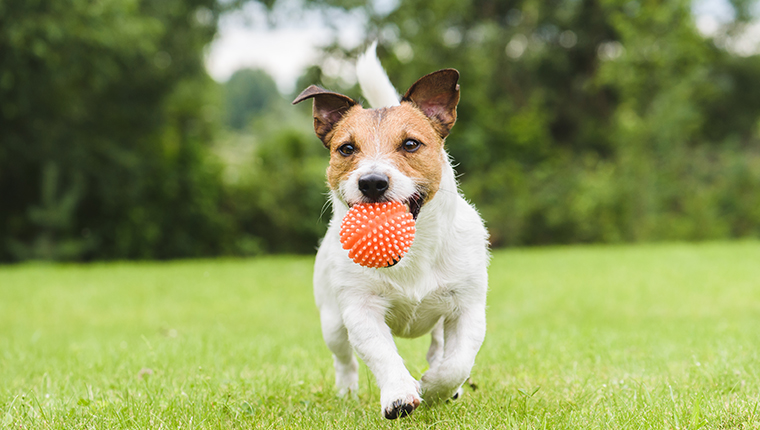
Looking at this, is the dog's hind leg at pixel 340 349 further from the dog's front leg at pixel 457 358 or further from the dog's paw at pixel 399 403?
the dog's paw at pixel 399 403

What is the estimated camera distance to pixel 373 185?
124 inches

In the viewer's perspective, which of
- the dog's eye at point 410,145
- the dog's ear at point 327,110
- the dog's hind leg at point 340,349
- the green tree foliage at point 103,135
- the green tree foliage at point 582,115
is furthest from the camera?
the green tree foliage at point 582,115

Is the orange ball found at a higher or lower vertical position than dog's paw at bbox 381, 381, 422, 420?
higher

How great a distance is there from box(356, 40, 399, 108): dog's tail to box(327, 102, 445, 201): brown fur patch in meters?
0.54

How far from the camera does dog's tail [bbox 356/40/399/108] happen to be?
4082mm

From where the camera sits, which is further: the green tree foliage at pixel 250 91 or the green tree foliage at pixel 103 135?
the green tree foliage at pixel 250 91

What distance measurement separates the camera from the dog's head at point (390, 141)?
3201 millimetres

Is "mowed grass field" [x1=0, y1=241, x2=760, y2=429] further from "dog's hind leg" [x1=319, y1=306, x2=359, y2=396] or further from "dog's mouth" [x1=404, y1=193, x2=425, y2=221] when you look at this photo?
"dog's mouth" [x1=404, y1=193, x2=425, y2=221]

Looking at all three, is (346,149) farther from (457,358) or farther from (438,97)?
(457,358)

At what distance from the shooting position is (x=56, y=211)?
19.1 metres

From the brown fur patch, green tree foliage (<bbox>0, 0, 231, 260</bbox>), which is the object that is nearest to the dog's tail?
the brown fur patch

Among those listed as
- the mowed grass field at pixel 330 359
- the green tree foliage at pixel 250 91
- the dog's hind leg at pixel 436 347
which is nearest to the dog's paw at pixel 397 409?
the mowed grass field at pixel 330 359

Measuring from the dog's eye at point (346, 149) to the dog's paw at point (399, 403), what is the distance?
128 centimetres

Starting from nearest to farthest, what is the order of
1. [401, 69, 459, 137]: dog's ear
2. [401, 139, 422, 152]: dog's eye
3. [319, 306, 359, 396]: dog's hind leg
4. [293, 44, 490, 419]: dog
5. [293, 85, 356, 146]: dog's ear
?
[293, 44, 490, 419]: dog
[401, 139, 422, 152]: dog's eye
[401, 69, 459, 137]: dog's ear
[293, 85, 356, 146]: dog's ear
[319, 306, 359, 396]: dog's hind leg
